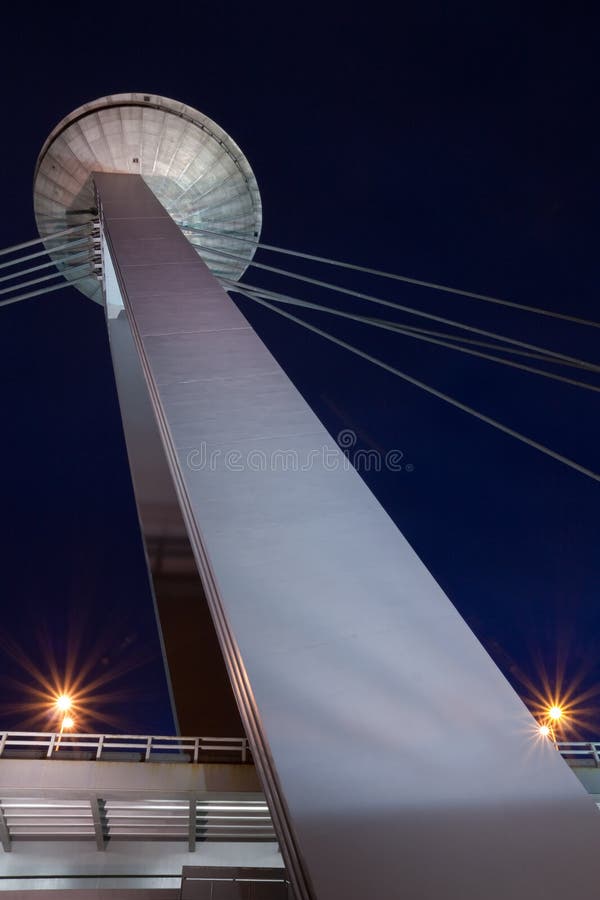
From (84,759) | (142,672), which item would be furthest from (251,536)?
(142,672)

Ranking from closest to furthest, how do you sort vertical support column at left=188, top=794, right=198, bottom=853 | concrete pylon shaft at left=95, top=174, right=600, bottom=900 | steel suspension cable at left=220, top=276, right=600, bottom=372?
concrete pylon shaft at left=95, top=174, right=600, bottom=900
steel suspension cable at left=220, top=276, right=600, bottom=372
vertical support column at left=188, top=794, right=198, bottom=853

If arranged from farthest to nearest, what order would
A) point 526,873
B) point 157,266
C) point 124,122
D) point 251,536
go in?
point 124,122, point 157,266, point 251,536, point 526,873

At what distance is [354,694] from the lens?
2.92 meters

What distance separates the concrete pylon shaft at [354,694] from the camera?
235 centimetres

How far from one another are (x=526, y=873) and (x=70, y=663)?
34.5 metres

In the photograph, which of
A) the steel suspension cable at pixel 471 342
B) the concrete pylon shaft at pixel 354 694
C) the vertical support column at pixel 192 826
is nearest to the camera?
the concrete pylon shaft at pixel 354 694

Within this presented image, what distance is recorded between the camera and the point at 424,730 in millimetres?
2807

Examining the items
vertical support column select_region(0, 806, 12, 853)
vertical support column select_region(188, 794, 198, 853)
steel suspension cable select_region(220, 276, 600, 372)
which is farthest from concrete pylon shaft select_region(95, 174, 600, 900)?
vertical support column select_region(0, 806, 12, 853)

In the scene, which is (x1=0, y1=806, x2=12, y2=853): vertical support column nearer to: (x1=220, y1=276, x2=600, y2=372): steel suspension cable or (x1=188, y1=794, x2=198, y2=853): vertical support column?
(x1=188, y1=794, x2=198, y2=853): vertical support column

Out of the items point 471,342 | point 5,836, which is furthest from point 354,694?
point 5,836

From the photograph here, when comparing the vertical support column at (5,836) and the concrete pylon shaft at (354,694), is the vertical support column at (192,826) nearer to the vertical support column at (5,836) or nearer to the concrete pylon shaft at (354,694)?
the vertical support column at (5,836)

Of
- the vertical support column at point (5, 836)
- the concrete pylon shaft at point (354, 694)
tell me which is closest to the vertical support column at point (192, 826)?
the vertical support column at point (5, 836)

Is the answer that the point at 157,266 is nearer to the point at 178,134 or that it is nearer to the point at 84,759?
the point at 84,759

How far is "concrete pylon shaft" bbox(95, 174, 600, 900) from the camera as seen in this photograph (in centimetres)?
235
